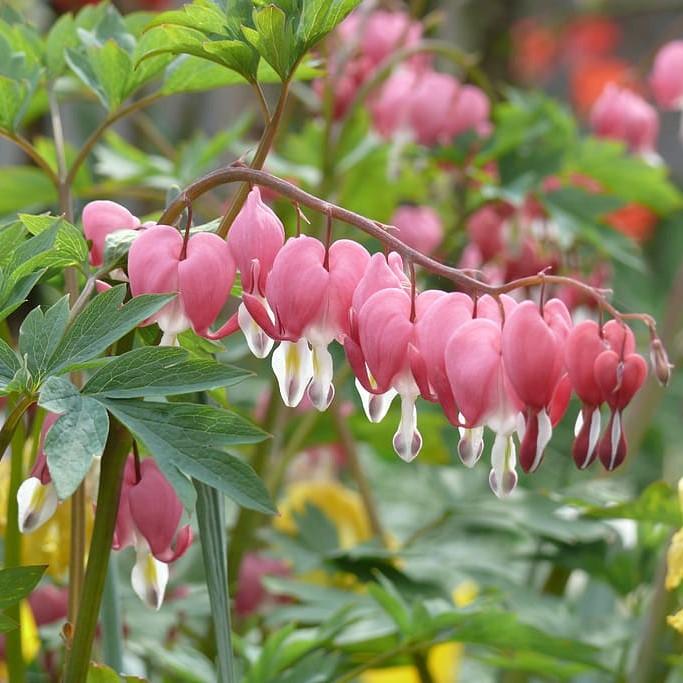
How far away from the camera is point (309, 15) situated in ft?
1.83

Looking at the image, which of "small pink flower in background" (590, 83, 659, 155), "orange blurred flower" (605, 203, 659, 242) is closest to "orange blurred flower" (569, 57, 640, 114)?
"orange blurred flower" (605, 203, 659, 242)

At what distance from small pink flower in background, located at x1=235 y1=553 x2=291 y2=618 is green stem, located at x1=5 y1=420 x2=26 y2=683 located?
49 cm

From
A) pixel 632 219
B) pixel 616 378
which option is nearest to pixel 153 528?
pixel 616 378

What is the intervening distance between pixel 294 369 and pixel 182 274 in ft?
0.23

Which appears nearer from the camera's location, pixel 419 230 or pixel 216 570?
pixel 216 570

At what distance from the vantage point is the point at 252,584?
1213mm

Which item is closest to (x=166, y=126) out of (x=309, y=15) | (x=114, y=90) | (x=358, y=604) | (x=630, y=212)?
(x=630, y=212)

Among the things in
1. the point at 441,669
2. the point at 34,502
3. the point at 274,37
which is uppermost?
the point at 274,37

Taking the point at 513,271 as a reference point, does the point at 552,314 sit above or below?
above

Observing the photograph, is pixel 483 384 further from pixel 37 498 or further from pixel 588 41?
pixel 588 41

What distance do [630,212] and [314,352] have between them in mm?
1751

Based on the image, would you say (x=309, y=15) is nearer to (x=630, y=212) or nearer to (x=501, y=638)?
(x=501, y=638)

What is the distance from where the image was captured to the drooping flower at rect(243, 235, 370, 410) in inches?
→ 21.9

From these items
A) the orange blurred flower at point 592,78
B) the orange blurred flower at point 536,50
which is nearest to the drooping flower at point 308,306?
the orange blurred flower at point 536,50
